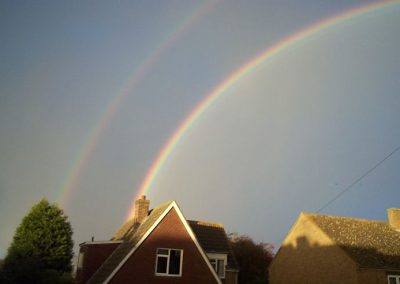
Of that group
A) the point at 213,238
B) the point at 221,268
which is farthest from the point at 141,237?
the point at 213,238

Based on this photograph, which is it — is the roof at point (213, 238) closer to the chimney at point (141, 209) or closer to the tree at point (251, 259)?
the chimney at point (141, 209)

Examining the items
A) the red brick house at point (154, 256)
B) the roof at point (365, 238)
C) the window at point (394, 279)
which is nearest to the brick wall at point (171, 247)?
the red brick house at point (154, 256)

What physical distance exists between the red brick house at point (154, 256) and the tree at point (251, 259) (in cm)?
2055

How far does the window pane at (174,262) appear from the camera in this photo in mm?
25600

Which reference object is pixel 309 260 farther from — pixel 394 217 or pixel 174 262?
pixel 174 262

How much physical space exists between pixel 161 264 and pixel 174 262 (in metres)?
0.91

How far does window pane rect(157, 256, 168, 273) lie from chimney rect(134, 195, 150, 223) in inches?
220

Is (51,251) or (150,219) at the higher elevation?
(150,219)

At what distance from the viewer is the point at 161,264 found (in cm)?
2561

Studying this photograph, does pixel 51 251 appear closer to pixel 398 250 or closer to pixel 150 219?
pixel 150 219

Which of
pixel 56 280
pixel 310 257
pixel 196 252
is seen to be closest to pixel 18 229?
pixel 56 280

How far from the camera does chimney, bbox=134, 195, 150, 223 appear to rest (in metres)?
30.7

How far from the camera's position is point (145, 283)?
2447 cm

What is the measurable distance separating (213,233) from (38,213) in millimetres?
15325
